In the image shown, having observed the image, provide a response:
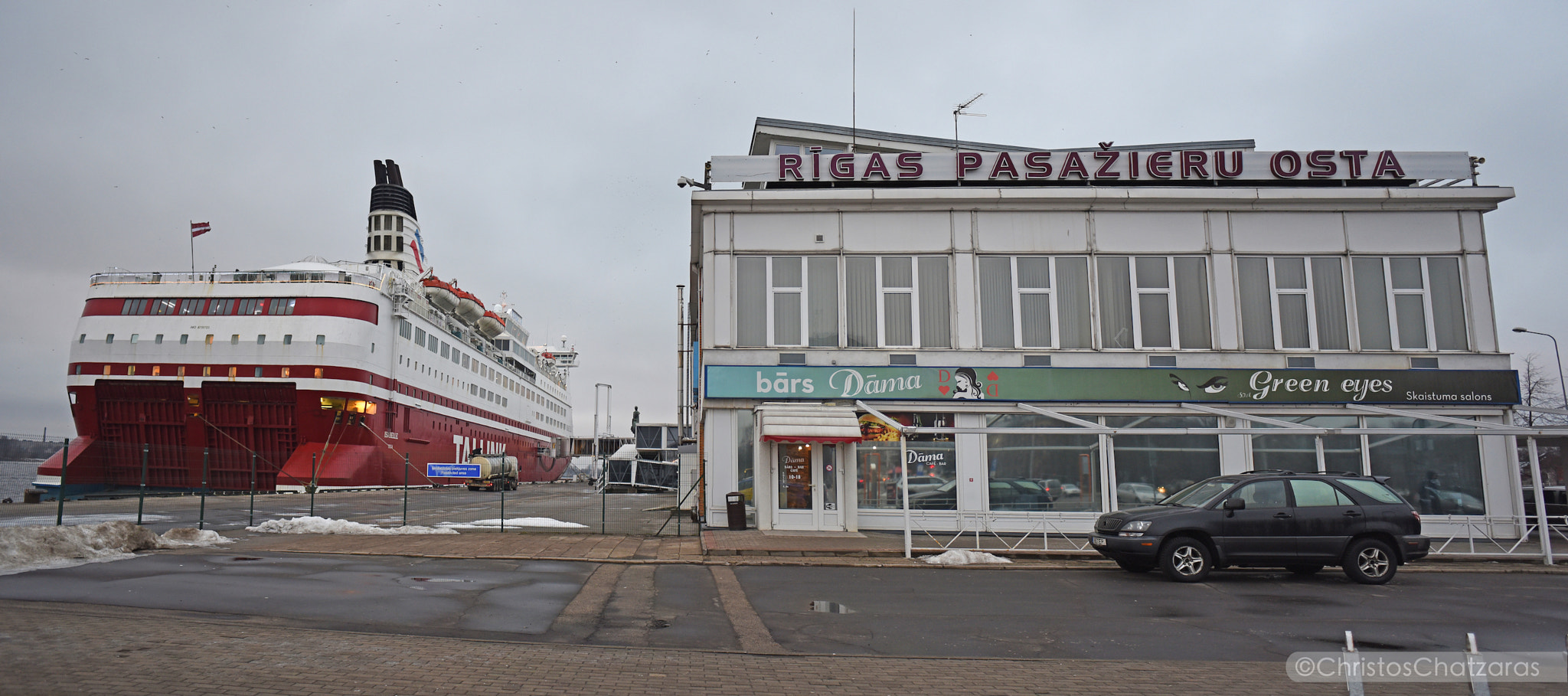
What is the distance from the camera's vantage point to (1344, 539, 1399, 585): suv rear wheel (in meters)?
12.1

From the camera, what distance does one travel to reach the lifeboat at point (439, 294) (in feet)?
173

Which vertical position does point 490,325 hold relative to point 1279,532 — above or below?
above

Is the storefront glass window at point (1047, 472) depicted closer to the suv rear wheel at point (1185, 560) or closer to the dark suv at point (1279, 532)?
the dark suv at point (1279, 532)

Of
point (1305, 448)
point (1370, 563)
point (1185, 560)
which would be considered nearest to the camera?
point (1185, 560)

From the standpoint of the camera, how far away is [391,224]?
174 feet

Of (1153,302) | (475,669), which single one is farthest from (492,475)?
(475,669)

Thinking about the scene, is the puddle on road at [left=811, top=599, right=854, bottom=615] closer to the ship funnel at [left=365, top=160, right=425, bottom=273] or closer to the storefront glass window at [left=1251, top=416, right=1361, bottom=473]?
the storefront glass window at [left=1251, top=416, right=1361, bottom=473]

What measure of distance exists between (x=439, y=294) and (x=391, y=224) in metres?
5.17

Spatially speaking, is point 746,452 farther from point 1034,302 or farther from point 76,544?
point 76,544

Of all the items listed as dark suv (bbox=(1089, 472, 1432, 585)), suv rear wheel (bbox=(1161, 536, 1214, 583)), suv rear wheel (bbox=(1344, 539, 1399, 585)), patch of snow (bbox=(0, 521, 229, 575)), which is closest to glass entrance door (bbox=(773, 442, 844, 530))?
dark suv (bbox=(1089, 472, 1432, 585))

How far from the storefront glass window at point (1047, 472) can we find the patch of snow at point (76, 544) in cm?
1478

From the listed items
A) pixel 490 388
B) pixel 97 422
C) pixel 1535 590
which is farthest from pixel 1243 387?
pixel 490 388

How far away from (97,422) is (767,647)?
4053 cm

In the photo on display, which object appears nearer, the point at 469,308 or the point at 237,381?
the point at 237,381
